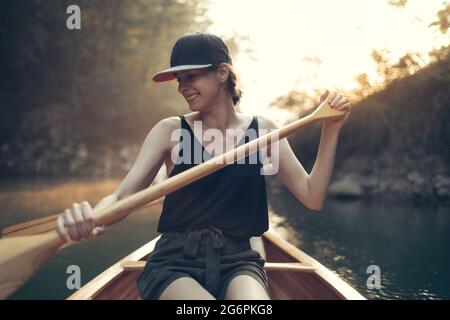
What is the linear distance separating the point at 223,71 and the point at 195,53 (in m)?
0.11

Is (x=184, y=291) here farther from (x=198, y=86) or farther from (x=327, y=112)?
(x=327, y=112)

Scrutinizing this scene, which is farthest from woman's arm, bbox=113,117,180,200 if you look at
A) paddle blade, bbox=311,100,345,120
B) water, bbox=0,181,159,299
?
water, bbox=0,181,159,299

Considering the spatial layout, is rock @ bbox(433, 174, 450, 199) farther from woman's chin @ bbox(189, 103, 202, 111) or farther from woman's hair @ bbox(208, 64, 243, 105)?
woman's chin @ bbox(189, 103, 202, 111)

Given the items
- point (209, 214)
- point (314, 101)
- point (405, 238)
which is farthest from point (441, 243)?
point (314, 101)

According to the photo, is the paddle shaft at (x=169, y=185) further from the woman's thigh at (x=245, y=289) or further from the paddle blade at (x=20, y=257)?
the woman's thigh at (x=245, y=289)

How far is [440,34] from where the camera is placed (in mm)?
4895

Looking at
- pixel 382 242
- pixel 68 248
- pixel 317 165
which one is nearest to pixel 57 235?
pixel 317 165

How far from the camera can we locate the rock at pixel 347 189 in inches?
301

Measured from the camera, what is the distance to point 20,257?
1048 millimetres

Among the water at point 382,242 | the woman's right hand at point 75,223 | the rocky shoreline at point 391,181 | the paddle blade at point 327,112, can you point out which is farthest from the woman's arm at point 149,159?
the rocky shoreline at point 391,181

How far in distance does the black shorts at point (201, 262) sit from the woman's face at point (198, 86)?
346 millimetres

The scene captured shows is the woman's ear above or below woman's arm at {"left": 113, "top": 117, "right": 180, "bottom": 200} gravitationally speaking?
above

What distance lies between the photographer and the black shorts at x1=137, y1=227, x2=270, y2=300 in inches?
37.4

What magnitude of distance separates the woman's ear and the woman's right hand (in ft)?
1.65
